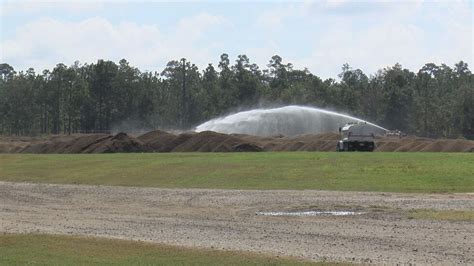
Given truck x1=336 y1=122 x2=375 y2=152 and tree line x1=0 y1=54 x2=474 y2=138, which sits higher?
tree line x1=0 y1=54 x2=474 y2=138

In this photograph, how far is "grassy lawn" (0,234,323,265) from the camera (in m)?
16.5

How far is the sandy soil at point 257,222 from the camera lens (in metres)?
19.0

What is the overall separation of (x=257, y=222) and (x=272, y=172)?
58.2ft

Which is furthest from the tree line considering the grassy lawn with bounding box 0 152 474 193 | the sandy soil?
the sandy soil

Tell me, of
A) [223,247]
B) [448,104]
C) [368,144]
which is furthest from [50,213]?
[448,104]

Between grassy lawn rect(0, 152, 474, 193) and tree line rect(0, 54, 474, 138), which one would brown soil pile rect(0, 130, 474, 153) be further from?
tree line rect(0, 54, 474, 138)

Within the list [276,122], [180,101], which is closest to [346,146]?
[276,122]

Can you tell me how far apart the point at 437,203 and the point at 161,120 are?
131 metres

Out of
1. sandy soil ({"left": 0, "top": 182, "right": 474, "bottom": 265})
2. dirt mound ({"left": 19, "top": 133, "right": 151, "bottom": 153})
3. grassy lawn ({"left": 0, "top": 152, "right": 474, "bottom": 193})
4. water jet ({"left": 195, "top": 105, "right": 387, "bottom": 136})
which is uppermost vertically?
water jet ({"left": 195, "top": 105, "right": 387, "bottom": 136})

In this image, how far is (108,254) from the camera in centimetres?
1781

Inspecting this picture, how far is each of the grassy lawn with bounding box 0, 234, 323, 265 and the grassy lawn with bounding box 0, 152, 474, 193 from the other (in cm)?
1904

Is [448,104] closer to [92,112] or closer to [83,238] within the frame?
[92,112]

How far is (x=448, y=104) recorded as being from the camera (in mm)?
140750

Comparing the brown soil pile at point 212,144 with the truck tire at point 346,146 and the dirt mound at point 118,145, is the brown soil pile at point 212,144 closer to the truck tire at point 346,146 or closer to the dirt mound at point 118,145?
the dirt mound at point 118,145
